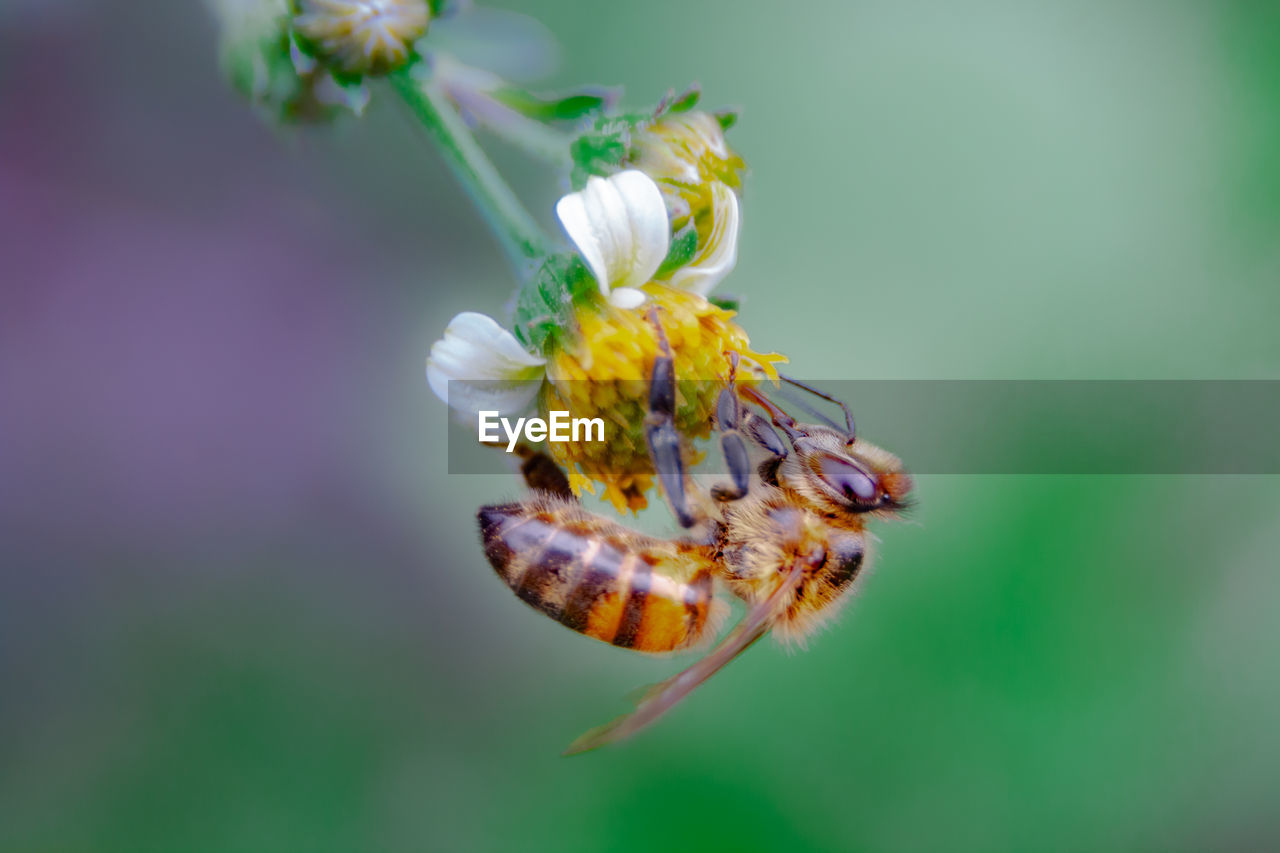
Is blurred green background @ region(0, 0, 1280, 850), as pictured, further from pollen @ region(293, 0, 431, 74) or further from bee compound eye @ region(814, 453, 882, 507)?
bee compound eye @ region(814, 453, 882, 507)

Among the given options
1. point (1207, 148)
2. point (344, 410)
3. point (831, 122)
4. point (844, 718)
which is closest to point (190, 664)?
point (344, 410)

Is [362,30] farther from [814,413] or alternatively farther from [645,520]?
[645,520]

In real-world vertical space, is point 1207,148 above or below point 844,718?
above

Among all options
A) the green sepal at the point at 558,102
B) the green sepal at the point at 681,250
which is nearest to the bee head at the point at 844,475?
the green sepal at the point at 681,250

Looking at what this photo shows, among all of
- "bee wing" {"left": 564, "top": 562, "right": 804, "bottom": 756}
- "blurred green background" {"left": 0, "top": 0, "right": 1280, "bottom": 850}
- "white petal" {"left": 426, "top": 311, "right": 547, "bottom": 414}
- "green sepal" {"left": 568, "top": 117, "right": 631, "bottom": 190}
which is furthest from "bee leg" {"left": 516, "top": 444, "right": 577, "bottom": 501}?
"blurred green background" {"left": 0, "top": 0, "right": 1280, "bottom": 850}

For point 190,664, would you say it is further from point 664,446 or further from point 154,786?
point 664,446
